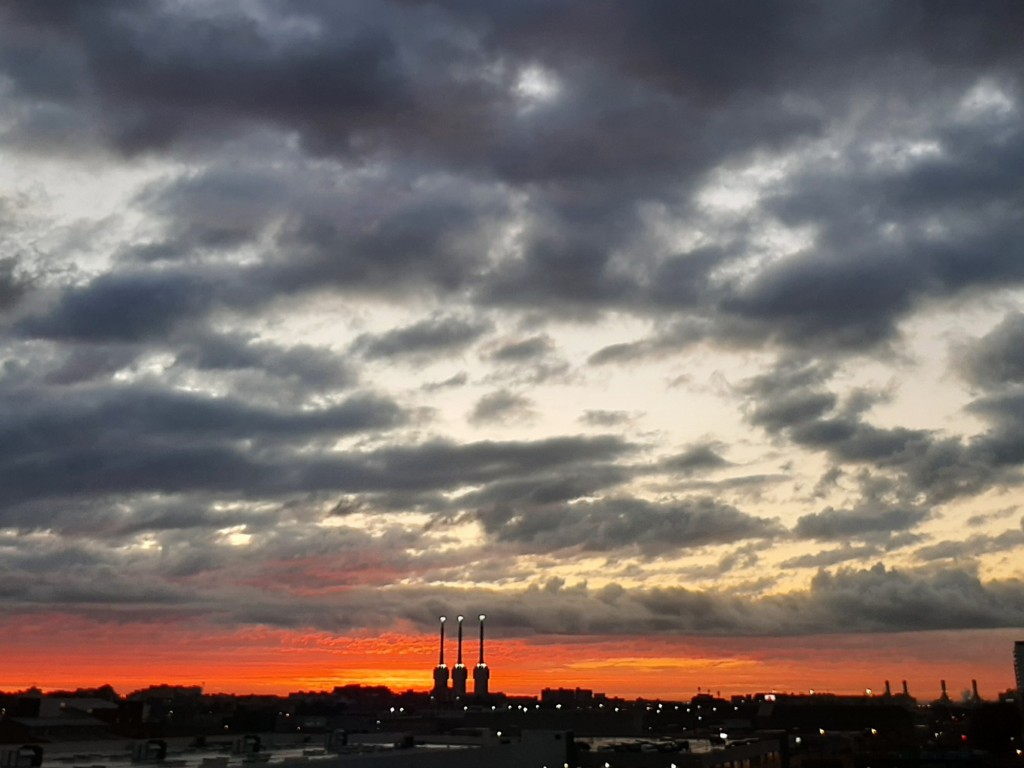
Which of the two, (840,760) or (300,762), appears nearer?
(300,762)

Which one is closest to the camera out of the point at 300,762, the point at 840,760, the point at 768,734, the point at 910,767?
the point at 300,762

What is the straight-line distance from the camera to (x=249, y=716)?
183 m

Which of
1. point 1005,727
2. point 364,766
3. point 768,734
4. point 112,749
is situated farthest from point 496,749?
point 1005,727

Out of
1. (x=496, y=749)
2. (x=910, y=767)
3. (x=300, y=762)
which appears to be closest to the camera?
(x=300, y=762)

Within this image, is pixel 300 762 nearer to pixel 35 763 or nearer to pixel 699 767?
pixel 35 763

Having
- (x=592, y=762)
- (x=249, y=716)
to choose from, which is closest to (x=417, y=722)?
(x=249, y=716)

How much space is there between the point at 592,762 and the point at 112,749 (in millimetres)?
49379

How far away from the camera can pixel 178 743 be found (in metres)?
101

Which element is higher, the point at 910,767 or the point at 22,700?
the point at 22,700

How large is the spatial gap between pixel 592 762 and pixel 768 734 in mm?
80035

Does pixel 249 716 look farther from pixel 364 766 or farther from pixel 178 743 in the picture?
pixel 364 766

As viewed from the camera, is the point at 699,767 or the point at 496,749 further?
the point at 699,767

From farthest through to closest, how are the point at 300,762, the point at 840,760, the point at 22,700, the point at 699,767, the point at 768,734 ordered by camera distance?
the point at 768,734, the point at 22,700, the point at 840,760, the point at 699,767, the point at 300,762

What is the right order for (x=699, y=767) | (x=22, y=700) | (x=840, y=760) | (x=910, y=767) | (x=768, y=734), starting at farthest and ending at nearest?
1. (x=768, y=734)
2. (x=22, y=700)
3. (x=840, y=760)
4. (x=910, y=767)
5. (x=699, y=767)
